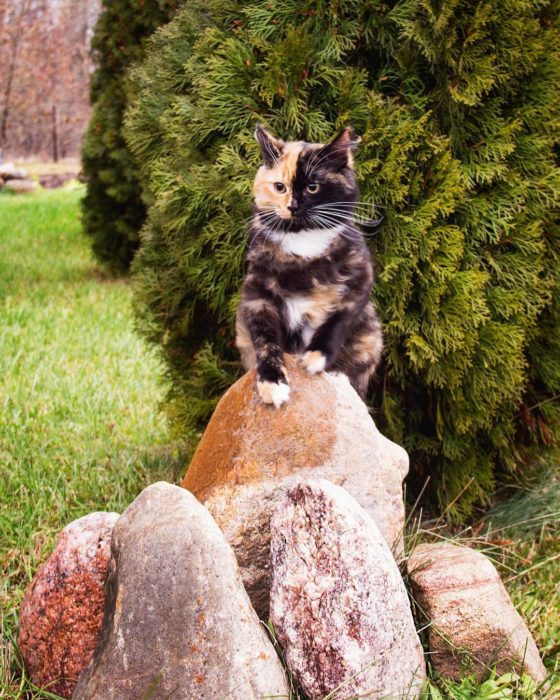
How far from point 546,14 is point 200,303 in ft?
6.69

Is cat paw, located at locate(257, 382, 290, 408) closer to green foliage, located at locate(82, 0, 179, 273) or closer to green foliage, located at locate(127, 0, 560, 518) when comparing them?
green foliage, located at locate(127, 0, 560, 518)

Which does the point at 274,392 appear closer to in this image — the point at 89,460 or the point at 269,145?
the point at 269,145

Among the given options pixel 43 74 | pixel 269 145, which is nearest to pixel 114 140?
pixel 269 145

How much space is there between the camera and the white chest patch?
272 centimetres

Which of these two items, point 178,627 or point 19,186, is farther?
point 19,186

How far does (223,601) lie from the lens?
223 centimetres

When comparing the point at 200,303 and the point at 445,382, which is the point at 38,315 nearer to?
the point at 200,303

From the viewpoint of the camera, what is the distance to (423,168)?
131 inches

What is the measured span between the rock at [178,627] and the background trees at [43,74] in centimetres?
1493

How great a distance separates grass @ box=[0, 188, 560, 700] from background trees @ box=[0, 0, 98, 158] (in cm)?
972

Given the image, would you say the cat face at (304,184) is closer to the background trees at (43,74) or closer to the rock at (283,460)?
the rock at (283,460)

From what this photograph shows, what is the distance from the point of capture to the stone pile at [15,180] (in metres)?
15.7

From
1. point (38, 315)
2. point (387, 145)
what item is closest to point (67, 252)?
point (38, 315)

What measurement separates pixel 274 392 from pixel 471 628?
1.02 m
